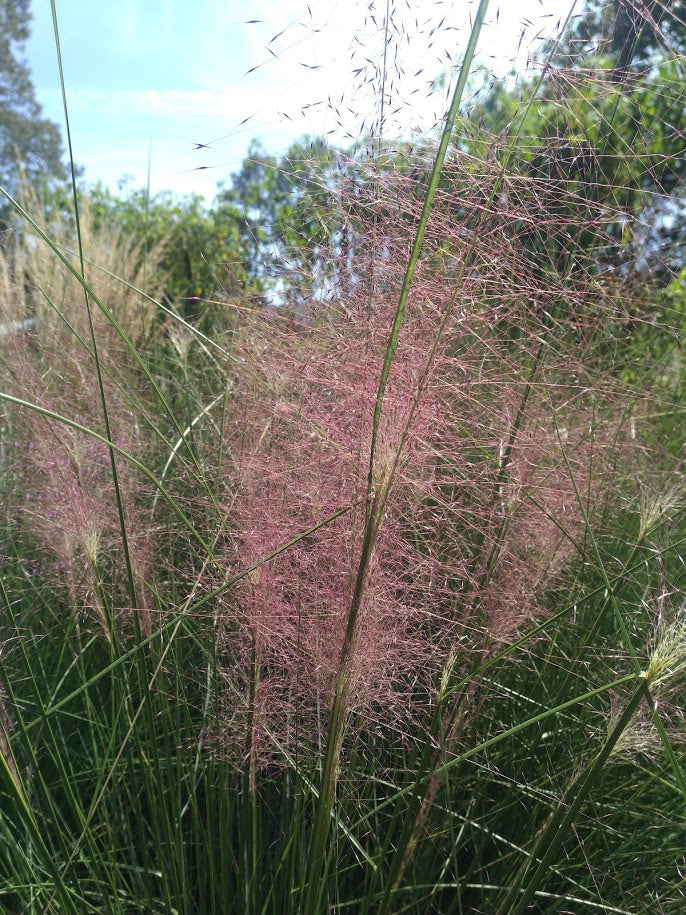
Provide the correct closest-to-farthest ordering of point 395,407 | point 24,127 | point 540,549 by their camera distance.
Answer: point 395,407
point 540,549
point 24,127

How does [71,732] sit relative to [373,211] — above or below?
below

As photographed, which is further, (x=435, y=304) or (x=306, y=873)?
(x=306, y=873)

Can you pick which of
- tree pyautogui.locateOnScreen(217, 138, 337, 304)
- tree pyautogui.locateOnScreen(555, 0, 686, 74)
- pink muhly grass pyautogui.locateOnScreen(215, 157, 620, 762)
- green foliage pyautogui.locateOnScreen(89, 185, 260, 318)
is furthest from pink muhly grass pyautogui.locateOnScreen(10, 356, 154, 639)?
green foliage pyautogui.locateOnScreen(89, 185, 260, 318)

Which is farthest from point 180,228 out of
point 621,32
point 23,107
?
point 23,107

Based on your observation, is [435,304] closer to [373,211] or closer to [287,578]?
[373,211]

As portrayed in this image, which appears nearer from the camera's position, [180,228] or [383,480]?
[383,480]

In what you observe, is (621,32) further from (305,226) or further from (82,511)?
(82,511)


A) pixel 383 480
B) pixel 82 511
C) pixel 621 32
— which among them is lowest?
pixel 82 511

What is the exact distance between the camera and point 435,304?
105cm

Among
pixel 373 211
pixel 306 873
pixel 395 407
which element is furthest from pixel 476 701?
pixel 373 211

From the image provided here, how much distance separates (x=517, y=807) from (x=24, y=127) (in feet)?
75.0

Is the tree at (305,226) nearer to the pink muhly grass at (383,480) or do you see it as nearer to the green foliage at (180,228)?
the pink muhly grass at (383,480)

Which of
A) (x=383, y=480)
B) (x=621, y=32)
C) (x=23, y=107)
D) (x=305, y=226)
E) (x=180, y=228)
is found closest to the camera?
(x=383, y=480)

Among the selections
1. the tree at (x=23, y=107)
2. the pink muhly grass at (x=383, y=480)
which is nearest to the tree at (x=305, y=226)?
the pink muhly grass at (x=383, y=480)
